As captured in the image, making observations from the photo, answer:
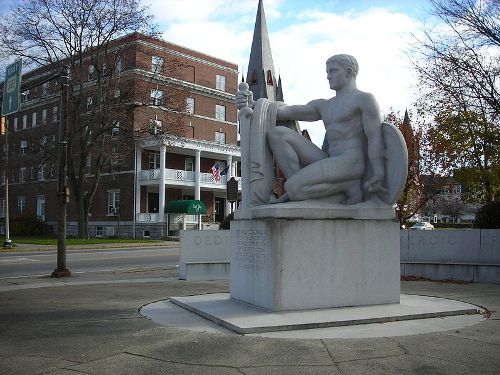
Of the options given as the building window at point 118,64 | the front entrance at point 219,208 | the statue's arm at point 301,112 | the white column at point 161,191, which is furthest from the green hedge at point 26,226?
the statue's arm at point 301,112

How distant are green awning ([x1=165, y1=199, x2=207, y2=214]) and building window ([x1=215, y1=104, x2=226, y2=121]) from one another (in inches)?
541

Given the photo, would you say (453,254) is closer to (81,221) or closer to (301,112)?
(301,112)

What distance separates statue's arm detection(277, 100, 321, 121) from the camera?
365 inches

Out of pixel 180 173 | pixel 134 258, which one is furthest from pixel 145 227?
pixel 134 258

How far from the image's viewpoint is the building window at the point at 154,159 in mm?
49531

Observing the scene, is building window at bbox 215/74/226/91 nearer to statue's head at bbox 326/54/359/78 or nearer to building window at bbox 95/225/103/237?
building window at bbox 95/225/103/237

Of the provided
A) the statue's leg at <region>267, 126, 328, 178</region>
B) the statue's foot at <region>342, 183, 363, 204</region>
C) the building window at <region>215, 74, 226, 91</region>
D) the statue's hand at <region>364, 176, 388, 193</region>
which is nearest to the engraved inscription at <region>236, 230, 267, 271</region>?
the statue's leg at <region>267, 126, 328, 178</region>

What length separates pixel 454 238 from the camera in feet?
48.1

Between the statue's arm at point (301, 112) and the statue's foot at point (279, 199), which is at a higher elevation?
the statue's arm at point (301, 112)

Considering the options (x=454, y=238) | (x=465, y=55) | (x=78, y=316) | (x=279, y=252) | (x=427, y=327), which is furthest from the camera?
(x=465, y=55)

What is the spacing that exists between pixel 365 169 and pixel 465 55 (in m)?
15.0

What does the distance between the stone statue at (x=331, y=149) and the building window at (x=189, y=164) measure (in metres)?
43.1

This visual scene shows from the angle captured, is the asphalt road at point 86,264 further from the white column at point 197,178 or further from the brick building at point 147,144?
the white column at point 197,178

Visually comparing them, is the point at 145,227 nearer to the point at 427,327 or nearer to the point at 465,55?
the point at 465,55
